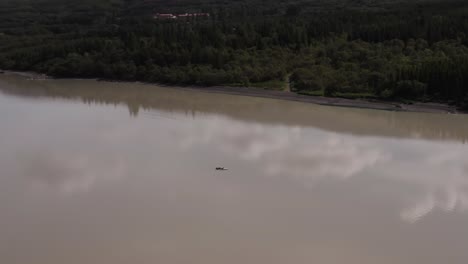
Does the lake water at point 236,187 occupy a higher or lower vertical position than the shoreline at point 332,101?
lower

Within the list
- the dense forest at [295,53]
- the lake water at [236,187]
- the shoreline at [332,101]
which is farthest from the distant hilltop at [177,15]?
the lake water at [236,187]

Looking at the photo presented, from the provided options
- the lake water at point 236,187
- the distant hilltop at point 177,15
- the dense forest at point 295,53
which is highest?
the distant hilltop at point 177,15

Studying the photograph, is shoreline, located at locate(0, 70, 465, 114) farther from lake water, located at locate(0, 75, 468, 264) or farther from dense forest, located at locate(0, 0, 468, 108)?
lake water, located at locate(0, 75, 468, 264)

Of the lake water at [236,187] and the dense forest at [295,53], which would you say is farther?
the dense forest at [295,53]

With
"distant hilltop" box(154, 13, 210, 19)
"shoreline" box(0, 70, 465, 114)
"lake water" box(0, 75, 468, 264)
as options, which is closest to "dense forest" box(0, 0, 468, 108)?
"shoreline" box(0, 70, 465, 114)

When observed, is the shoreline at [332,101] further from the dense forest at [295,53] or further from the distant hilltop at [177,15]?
the distant hilltop at [177,15]

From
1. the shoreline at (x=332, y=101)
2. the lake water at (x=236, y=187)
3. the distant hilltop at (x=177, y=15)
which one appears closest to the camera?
the lake water at (x=236, y=187)

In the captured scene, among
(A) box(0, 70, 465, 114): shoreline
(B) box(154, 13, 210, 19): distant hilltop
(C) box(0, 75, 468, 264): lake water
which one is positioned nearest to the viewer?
(C) box(0, 75, 468, 264): lake water
